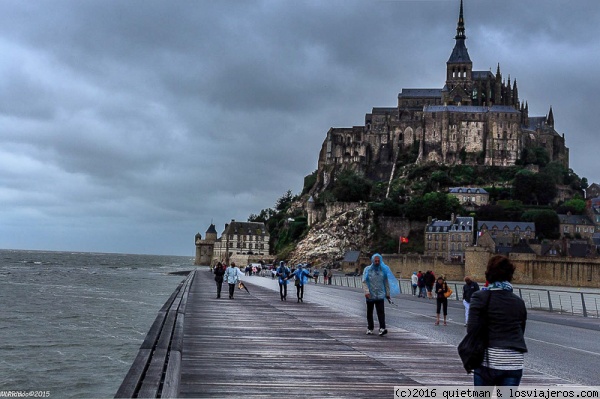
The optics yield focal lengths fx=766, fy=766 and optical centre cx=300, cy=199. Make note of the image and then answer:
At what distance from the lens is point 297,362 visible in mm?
10773

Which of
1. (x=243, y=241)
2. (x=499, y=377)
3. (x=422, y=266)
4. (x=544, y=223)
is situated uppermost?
(x=544, y=223)

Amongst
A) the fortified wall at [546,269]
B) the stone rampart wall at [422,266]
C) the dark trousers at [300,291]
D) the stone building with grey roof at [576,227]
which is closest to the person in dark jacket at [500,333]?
the dark trousers at [300,291]

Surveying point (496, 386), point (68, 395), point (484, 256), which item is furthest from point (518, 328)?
point (484, 256)

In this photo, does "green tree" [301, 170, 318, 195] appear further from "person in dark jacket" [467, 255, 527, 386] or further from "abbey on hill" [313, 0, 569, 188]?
"person in dark jacket" [467, 255, 527, 386]

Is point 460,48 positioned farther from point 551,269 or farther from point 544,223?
point 551,269

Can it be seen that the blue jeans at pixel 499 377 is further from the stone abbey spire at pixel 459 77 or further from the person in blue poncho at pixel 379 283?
the stone abbey spire at pixel 459 77

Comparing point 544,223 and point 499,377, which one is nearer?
point 499,377

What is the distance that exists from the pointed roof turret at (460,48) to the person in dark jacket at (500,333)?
127 metres

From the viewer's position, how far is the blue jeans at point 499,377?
6258 millimetres

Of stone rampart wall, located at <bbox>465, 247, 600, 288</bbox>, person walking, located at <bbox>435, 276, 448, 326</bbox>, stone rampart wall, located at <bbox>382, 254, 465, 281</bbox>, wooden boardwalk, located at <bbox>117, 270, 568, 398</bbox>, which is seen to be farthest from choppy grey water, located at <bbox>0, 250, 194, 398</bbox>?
stone rampart wall, located at <bbox>382, 254, 465, 281</bbox>

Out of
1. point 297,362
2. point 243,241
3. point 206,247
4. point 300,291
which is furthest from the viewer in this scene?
point 206,247

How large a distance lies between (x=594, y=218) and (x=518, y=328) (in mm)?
100269

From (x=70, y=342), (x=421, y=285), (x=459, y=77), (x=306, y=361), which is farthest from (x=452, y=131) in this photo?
(x=306, y=361)

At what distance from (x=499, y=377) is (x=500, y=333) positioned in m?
0.36
